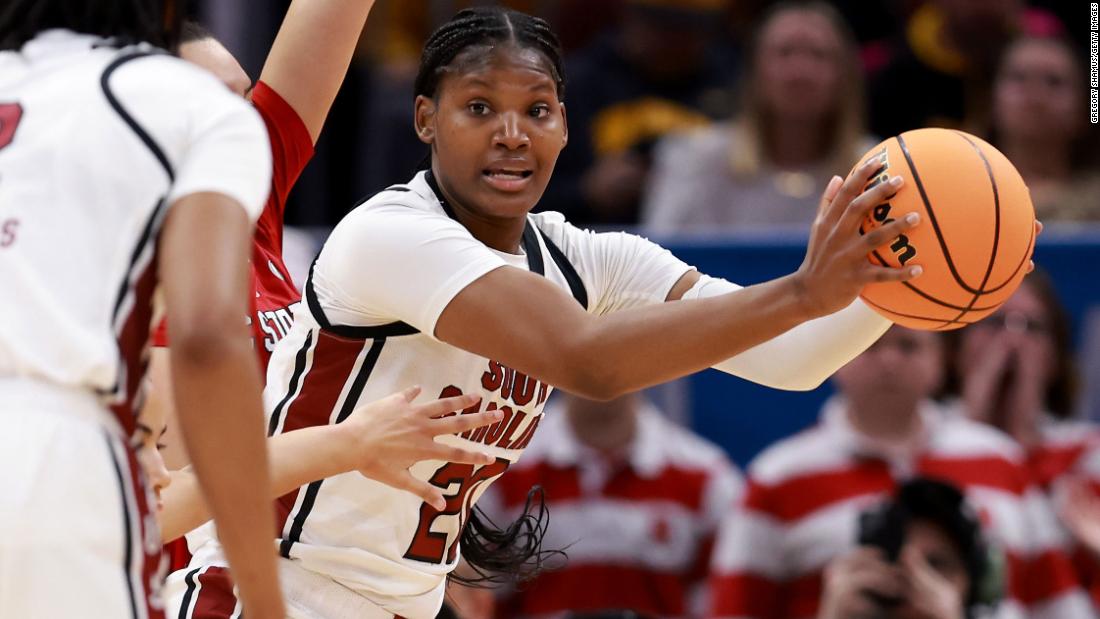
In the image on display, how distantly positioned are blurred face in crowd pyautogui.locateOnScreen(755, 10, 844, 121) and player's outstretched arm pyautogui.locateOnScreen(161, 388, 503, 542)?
4.87 metres

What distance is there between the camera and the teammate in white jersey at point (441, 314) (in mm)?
3580

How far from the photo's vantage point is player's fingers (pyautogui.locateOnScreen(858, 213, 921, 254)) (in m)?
3.12

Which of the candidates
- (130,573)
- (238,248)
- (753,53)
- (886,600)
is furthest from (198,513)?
(753,53)

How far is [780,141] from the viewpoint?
8016mm

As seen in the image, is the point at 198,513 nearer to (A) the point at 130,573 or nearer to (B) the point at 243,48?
(A) the point at 130,573

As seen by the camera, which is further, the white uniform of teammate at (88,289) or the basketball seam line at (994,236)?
the basketball seam line at (994,236)

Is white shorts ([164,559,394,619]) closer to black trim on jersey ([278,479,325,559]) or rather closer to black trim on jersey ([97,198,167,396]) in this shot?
black trim on jersey ([278,479,325,559])

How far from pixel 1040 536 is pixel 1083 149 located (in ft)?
7.19

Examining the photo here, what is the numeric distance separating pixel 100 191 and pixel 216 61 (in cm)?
170

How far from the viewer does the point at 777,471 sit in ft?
22.0

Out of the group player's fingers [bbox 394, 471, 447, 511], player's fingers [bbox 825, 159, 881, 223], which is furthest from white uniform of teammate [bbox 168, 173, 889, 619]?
player's fingers [bbox 825, 159, 881, 223]

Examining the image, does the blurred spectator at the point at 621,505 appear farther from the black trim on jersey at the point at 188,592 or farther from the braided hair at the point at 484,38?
the braided hair at the point at 484,38

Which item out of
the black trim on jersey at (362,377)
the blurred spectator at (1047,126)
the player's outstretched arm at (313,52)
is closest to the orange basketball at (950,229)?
the black trim on jersey at (362,377)

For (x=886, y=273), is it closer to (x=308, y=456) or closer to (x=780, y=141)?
(x=308, y=456)
